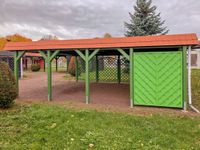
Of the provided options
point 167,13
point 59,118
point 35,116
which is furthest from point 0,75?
point 167,13

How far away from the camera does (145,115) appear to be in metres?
6.06

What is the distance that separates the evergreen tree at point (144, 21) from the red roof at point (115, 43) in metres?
9.83

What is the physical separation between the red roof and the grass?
2069 mm

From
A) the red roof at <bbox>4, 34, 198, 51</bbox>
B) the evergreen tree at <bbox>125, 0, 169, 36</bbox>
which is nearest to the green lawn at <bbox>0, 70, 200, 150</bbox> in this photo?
the red roof at <bbox>4, 34, 198, 51</bbox>

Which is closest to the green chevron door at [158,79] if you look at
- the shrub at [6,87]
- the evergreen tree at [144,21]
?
the shrub at [6,87]

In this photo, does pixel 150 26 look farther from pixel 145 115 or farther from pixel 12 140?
pixel 12 140

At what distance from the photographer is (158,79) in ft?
22.9

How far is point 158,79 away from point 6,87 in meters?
4.32

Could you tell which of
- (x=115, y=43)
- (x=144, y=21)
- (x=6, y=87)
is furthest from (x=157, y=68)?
(x=144, y=21)

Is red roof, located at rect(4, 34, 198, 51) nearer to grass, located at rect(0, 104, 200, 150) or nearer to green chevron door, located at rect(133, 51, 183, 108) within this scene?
green chevron door, located at rect(133, 51, 183, 108)

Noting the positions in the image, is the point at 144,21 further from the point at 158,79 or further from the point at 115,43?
the point at 158,79

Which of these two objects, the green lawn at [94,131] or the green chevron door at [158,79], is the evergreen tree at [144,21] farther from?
the green lawn at [94,131]

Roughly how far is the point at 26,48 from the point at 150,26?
11181mm

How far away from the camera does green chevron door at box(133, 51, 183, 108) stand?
22.4ft
